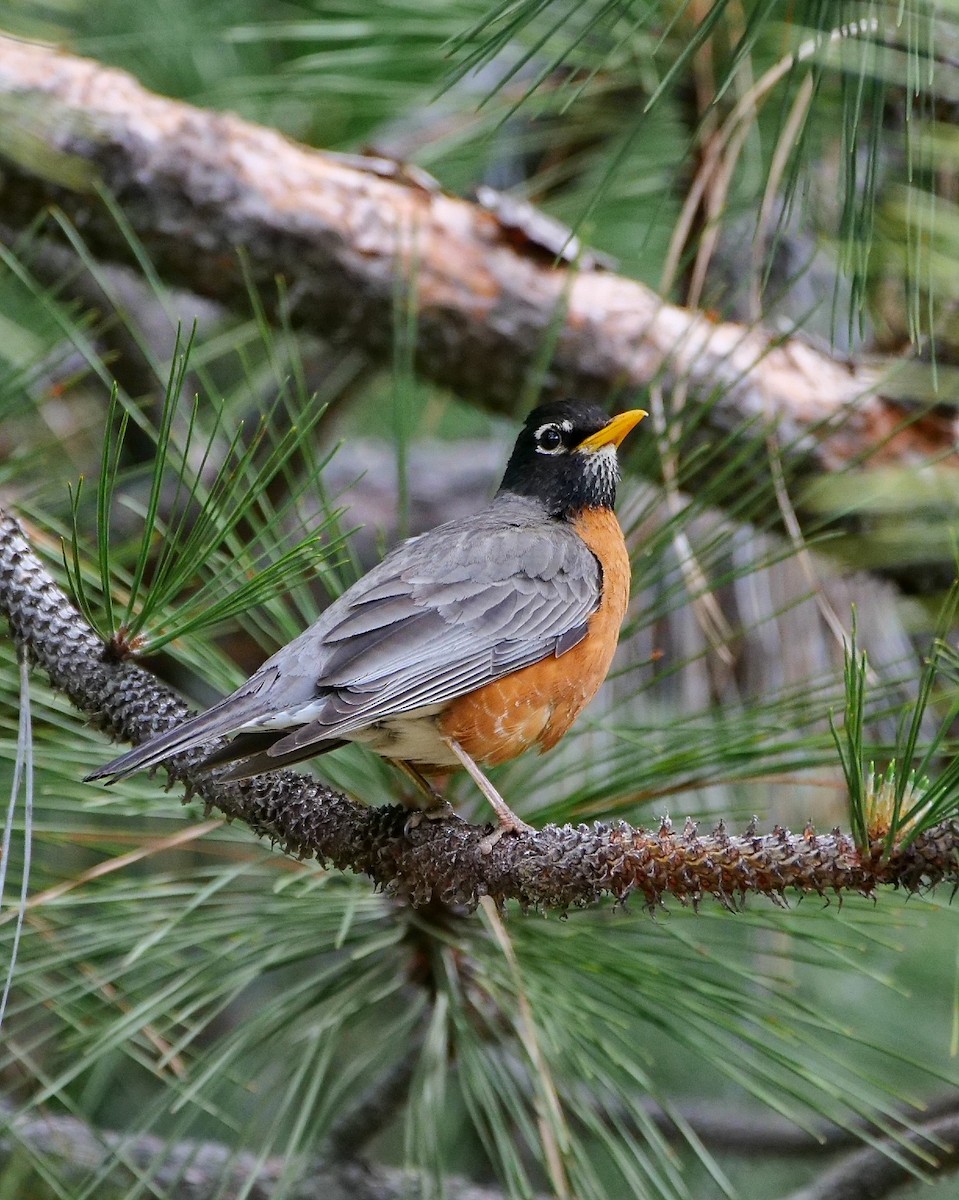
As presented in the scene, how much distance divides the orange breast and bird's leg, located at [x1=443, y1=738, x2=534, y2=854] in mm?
24

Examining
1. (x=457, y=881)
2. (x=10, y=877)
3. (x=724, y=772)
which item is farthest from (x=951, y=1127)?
(x=10, y=877)

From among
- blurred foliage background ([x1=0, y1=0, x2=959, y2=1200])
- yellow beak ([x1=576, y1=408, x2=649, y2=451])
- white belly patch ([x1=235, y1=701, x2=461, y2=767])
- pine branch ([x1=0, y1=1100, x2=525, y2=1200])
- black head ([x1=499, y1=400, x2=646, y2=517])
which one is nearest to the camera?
blurred foliage background ([x1=0, y1=0, x2=959, y2=1200])

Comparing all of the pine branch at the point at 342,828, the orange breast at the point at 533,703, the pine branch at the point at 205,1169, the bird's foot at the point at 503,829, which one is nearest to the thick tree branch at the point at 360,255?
the orange breast at the point at 533,703

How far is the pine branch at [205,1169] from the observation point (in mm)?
2488

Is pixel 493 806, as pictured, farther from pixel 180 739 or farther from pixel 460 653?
pixel 180 739

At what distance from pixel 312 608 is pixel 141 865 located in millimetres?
Answer: 1687

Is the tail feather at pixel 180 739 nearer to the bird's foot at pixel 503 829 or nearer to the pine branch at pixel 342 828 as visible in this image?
the pine branch at pixel 342 828

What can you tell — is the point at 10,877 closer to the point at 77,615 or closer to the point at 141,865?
the point at 77,615

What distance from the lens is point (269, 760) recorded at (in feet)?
6.39

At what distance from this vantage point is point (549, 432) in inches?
119

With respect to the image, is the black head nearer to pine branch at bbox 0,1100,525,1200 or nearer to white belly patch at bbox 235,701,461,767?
white belly patch at bbox 235,701,461,767

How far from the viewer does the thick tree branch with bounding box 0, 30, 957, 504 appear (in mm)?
3131

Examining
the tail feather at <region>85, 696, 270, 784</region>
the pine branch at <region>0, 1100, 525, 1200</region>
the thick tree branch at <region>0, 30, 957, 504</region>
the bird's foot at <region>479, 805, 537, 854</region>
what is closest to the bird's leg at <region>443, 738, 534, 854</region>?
the bird's foot at <region>479, 805, 537, 854</region>

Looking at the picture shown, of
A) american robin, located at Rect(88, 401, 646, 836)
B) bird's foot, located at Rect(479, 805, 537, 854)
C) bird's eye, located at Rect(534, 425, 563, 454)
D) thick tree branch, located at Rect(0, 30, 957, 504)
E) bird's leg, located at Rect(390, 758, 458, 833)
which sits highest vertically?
thick tree branch, located at Rect(0, 30, 957, 504)
